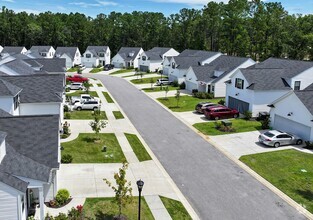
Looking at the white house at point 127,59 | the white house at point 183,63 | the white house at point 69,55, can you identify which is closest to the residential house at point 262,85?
the white house at point 183,63

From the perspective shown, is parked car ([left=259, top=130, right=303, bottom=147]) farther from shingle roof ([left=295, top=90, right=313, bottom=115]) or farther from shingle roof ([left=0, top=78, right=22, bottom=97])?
shingle roof ([left=0, top=78, right=22, bottom=97])

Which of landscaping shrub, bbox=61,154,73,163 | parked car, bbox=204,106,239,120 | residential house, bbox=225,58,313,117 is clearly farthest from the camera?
residential house, bbox=225,58,313,117

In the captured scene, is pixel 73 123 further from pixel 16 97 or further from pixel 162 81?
pixel 162 81

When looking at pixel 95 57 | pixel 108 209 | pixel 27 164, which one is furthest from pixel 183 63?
pixel 27 164

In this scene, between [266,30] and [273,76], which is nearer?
[273,76]

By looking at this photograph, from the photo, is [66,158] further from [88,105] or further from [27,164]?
[88,105]

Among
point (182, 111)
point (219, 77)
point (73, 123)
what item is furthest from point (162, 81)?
point (73, 123)

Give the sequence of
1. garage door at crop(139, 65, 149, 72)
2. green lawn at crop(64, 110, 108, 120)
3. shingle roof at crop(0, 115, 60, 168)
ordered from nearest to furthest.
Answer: shingle roof at crop(0, 115, 60, 168) → green lawn at crop(64, 110, 108, 120) → garage door at crop(139, 65, 149, 72)

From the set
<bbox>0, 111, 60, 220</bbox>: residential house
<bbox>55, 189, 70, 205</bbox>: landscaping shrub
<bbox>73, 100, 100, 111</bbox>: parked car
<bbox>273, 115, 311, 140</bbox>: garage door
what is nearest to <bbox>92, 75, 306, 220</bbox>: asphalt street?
<bbox>73, 100, 100, 111</bbox>: parked car
